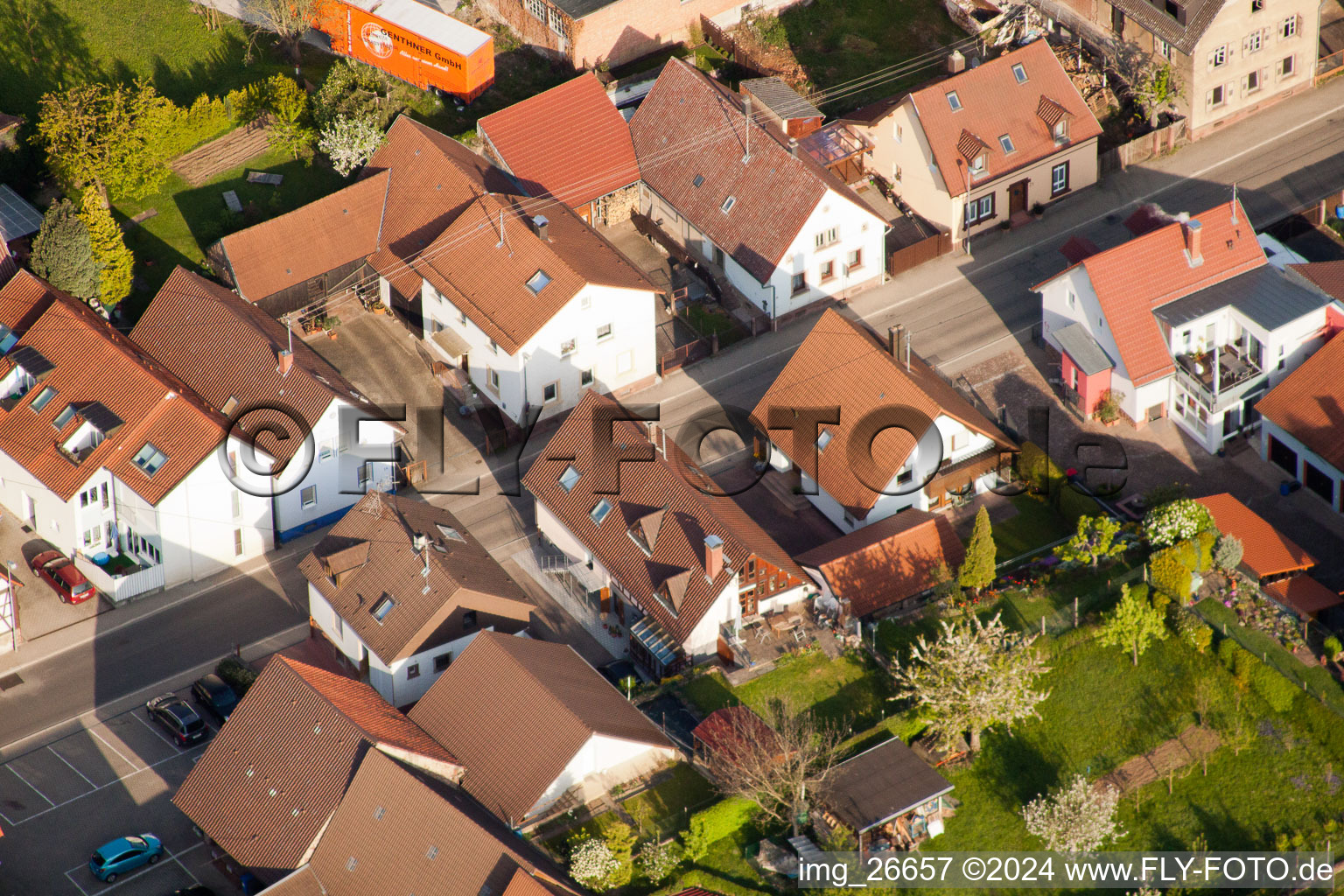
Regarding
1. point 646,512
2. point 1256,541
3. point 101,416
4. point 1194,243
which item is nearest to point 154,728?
point 101,416

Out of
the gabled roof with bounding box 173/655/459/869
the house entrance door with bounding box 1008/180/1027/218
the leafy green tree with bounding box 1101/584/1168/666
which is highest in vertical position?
the house entrance door with bounding box 1008/180/1027/218

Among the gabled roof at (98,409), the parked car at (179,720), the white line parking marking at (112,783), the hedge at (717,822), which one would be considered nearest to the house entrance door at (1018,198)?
the hedge at (717,822)

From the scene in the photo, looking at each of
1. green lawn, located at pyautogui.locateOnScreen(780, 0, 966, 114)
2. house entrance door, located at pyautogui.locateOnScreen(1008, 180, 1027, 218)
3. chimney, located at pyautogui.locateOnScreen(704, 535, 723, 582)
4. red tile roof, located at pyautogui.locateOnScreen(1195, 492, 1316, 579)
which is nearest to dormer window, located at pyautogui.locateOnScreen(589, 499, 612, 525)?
chimney, located at pyautogui.locateOnScreen(704, 535, 723, 582)

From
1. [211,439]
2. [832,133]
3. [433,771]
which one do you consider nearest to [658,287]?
[832,133]

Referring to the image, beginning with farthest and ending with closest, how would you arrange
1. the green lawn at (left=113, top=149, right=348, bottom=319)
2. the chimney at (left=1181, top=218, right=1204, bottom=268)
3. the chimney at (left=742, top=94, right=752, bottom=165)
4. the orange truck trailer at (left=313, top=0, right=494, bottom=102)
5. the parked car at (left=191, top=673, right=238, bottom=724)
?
the orange truck trailer at (left=313, top=0, right=494, bottom=102) → the green lawn at (left=113, top=149, right=348, bottom=319) → the chimney at (left=742, top=94, right=752, bottom=165) → the chimney at (left=1181, top=218, right=1204, bottom=268) → the parked car at (left=191, top=673, right=238, bottom=724)

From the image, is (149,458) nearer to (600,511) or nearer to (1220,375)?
(600,511)

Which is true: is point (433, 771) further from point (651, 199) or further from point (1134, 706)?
point (651, 199)

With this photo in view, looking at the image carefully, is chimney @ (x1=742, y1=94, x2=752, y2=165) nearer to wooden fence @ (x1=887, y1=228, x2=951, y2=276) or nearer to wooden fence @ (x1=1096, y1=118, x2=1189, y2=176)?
wooden fence @ (x1=887, y1=228, x2=951, y2=276)
